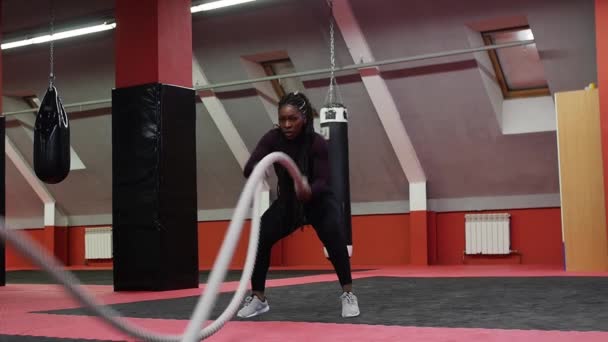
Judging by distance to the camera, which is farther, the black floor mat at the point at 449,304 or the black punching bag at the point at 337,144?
the black punching bag at the point at 337,144

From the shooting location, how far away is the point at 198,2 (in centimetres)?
995

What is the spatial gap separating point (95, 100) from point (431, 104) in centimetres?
535

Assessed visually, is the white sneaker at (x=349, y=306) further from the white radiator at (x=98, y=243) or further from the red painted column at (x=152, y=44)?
the white radiator at (x=98, y=243)

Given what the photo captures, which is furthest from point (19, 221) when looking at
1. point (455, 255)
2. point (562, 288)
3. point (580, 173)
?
point (562, 288)

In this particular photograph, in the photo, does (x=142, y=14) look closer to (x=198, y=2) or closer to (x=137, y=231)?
(x=137, y=231)

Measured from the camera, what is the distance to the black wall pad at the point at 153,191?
6762mm

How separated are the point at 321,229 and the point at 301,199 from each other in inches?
9.2

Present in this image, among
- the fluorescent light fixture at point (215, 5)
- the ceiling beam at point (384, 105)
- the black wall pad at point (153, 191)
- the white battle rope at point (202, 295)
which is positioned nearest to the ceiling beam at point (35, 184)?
the fluorescent light fixture at point (215, 5)

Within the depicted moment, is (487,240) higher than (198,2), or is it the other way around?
(198,2)

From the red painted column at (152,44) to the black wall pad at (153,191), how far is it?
154 millimetres

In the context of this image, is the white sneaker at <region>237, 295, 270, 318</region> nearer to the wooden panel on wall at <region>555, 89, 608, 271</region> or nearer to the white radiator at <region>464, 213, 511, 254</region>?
the wooden panel on wall at <region>555, 89, 608, 271</region>

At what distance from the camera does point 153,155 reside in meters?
6.82

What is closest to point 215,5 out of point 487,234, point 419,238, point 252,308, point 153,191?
point 153,191

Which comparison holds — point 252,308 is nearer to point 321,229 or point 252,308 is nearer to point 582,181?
point 321,229
